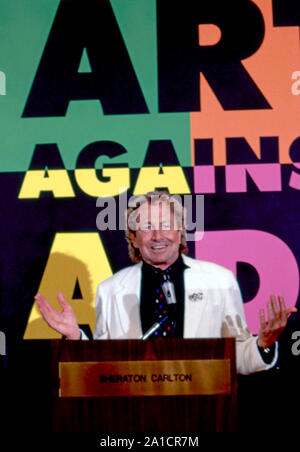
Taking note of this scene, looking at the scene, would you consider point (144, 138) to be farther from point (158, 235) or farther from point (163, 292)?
point (163, 292)

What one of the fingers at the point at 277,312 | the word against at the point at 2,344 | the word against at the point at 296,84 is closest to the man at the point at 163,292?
the fingers at the point at 277,312

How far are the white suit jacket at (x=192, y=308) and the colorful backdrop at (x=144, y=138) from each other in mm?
447

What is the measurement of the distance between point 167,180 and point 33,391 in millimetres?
1308

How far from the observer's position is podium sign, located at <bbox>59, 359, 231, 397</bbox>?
184 centimetres

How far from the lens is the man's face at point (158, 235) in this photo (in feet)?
8.04

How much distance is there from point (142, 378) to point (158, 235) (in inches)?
30.0

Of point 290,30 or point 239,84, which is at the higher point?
point 290,30

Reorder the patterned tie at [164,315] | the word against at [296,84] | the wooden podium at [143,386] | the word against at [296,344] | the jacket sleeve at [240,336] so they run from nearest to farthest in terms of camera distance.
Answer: the wooden podium at [143,386]
the jacket sleeve at [240,336]
the patterned tie at [164,315]
the word against at [296,344]
the word against at [296,84]

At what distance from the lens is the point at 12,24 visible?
3053mm

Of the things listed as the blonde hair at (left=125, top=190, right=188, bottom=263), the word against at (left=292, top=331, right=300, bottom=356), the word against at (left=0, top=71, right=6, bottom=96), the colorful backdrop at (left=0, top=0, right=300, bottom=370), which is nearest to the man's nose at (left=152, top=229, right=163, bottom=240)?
the blonde hair at (left=125, top=190, right=188, bottom=263)

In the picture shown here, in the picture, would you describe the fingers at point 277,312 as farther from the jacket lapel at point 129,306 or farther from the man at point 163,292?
the jacket lapel at point 129,306

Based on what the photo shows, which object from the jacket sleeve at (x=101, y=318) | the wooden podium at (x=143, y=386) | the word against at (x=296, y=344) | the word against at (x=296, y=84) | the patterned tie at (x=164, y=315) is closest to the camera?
the wooden podium at (x=143, y=386)

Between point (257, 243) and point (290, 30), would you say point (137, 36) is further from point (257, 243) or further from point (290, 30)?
point (257, 243)
